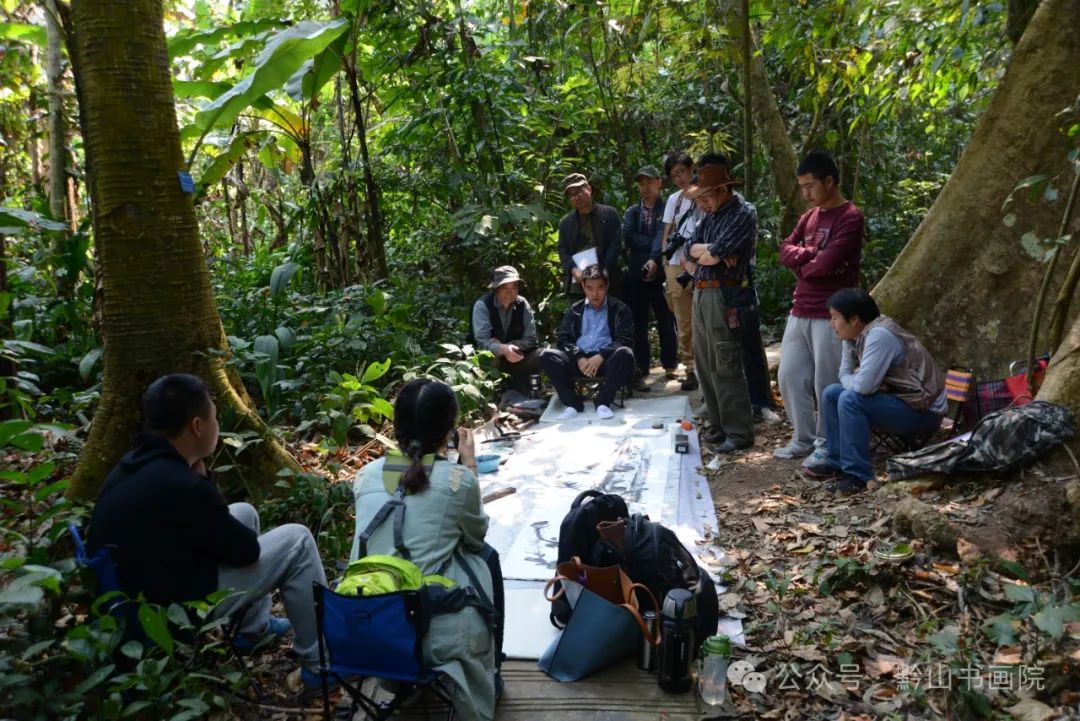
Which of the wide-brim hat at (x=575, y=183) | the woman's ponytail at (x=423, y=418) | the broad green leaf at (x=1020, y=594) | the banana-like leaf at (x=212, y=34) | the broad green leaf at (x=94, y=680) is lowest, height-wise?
the broad green leaf at (x=1020, y=594)

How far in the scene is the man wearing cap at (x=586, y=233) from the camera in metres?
7.43

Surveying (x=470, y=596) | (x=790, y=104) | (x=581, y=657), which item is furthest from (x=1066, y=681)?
(x=790, y=104)

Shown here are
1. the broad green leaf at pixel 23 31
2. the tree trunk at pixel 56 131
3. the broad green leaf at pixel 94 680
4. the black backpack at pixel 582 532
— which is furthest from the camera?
the tree trunk at pixel 56 131

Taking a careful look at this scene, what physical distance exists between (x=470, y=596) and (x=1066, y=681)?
6.61 feet

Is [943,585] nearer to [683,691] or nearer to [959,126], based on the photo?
[683,691]

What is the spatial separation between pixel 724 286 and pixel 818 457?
1.33 meters

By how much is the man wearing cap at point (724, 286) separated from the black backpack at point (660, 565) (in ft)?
8.24

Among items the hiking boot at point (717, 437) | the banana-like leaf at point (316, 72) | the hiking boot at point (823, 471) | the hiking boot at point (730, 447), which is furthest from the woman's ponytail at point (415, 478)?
the banana-like leaf at point (316, 72)

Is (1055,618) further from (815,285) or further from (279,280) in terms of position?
(279,280)

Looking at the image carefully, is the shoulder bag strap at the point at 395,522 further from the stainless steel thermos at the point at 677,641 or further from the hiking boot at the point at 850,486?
the hiking boot at the point at 850,486

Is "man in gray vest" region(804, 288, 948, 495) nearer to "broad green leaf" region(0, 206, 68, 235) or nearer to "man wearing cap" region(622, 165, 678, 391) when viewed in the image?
"man wearing cap" region(622, 165, 678, 391)

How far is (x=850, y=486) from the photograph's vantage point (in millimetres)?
4746

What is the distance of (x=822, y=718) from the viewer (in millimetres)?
2887

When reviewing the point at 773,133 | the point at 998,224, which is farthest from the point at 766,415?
the point at 773,133
